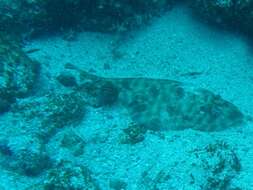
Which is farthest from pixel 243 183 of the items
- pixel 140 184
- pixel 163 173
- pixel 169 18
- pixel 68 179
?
pixel 169 18

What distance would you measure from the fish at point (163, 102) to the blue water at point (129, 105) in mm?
23

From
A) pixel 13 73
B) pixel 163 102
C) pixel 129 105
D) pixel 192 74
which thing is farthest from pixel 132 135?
pixel 13 73

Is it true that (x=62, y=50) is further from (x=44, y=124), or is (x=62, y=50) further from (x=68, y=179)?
(x=68, y=179)

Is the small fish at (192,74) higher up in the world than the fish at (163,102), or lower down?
higher up

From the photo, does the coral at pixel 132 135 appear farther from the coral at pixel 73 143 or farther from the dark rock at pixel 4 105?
the dark rock at pixel 4 105

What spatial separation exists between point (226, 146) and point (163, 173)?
49.7 inches

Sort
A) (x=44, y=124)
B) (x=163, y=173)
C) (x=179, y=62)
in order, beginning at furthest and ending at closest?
(x=179, y=62), (x=44, y=124), (x=163, y=173)

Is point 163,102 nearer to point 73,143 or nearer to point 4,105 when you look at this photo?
point 73,143

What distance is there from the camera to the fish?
7.78 m

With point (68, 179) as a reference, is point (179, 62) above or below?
above

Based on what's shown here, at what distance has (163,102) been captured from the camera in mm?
8188

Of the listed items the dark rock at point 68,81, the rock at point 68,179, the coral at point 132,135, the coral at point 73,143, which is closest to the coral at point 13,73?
the dark rock at point 68,81

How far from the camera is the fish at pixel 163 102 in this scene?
7.78 m

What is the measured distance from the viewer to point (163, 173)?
669 cm
